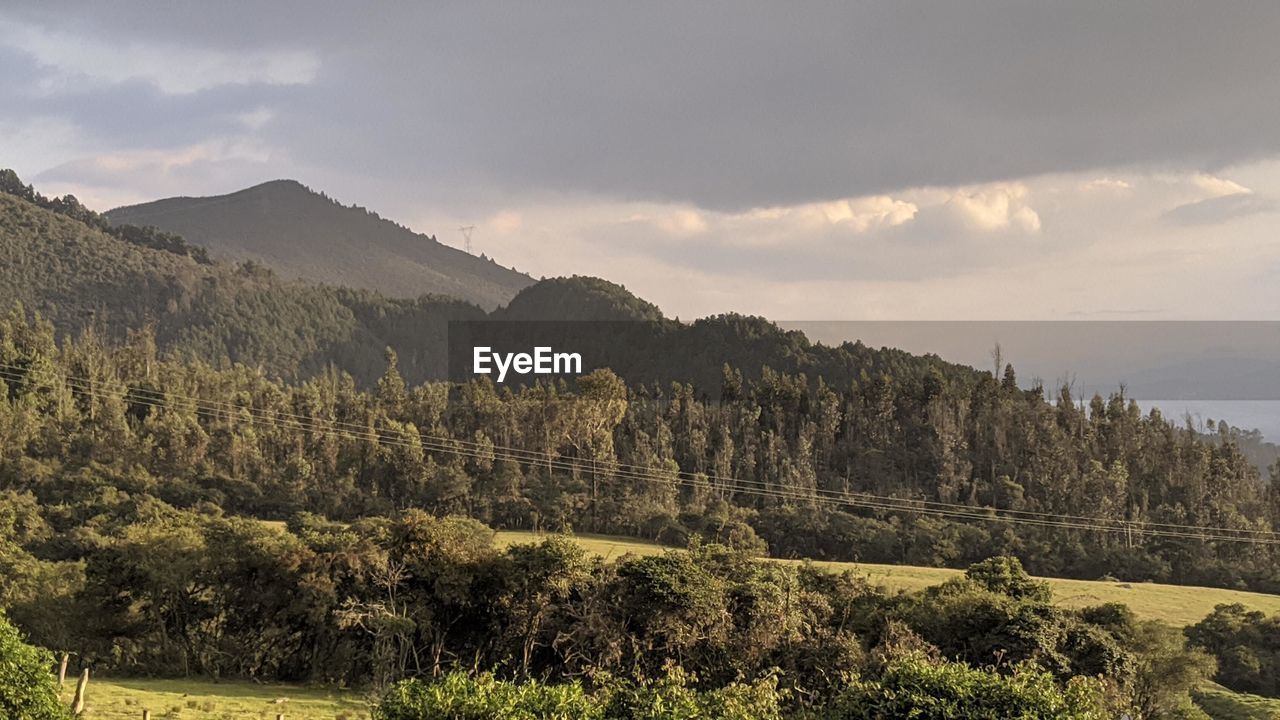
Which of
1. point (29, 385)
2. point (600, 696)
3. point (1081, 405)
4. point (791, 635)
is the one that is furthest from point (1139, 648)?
point (29, 385)

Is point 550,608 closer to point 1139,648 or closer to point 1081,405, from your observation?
point 1139,648

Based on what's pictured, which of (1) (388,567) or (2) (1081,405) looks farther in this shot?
(2) (1081,405)

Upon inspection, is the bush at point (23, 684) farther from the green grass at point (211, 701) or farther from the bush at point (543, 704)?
the bush at point (543, 704)

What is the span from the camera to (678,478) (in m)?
104

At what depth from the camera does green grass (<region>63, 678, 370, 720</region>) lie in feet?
105

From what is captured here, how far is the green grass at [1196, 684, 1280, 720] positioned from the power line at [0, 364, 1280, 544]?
45.1m

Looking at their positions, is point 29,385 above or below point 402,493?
above

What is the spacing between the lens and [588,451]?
10612cm

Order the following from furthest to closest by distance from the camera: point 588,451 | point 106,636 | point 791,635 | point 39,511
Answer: point 588,451 → point 39,511 → point 106,636 → point 791,635

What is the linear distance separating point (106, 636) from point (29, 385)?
243ft

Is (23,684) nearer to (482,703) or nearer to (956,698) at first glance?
(482,703)

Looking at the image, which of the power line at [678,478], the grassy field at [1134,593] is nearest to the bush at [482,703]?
the grassy field at [1134,593]

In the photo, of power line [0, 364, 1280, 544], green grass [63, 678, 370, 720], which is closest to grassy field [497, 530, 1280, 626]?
power line [0, 364, 1280, 544]

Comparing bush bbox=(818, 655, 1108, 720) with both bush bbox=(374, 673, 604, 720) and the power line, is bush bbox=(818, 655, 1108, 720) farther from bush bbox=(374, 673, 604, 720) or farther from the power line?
the power line
